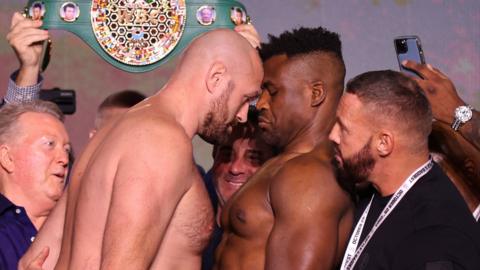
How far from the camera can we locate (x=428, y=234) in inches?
105

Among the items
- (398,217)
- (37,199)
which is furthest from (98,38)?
(398,217)

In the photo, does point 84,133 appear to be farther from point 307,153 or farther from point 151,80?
point 307,153

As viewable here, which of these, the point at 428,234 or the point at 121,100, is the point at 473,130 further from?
the point at 121,100

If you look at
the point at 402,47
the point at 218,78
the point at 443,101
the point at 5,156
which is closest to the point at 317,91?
the point at 402,47

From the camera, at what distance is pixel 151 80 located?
551cm

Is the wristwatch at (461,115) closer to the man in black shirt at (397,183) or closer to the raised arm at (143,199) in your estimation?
the man in black shirt at (397,183)

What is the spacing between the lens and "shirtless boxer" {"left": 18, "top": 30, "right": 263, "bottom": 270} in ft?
8.18

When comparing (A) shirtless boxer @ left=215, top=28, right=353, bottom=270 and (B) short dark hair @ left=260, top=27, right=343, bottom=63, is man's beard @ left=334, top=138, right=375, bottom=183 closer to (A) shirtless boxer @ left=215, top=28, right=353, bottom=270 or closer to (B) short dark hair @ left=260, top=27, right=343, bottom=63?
(A) shirtless boxer @ left=215, top=28, right=353, bottom=270

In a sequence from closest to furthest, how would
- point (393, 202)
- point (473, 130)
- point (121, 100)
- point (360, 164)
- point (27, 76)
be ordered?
point (393, 202) → point (360, 164) → point (473, 130) → point (27, 76) → point (121, 100)

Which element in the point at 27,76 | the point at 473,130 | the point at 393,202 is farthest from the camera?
the point at 27,76

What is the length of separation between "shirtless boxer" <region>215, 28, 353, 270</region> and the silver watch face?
1.59 feet

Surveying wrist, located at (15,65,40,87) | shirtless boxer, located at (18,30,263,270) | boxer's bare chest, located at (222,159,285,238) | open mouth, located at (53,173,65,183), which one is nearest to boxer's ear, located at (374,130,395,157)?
shirtless boxer, located at (18,30,263,270)

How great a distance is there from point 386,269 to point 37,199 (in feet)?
4.72

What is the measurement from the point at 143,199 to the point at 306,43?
1421mm
